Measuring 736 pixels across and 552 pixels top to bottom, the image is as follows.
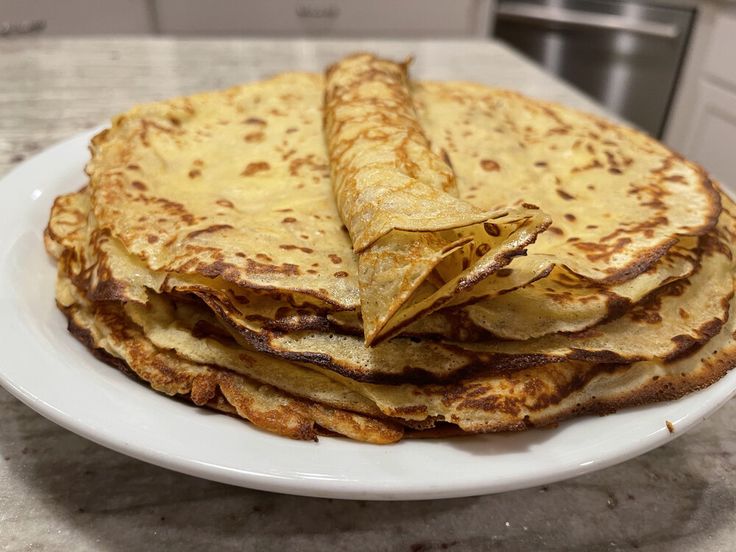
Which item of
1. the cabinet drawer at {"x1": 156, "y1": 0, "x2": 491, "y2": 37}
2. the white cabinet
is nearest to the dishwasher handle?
the white cabinet

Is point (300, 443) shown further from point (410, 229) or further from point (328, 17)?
point (328, 17)

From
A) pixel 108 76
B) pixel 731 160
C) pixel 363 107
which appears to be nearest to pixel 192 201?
pixel 363 107

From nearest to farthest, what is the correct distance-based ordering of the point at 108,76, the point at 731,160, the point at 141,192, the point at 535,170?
the point at 141,192
the point at 535,170
the point at 108,76
the point at 731,160

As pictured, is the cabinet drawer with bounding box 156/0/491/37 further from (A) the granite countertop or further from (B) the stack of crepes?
(A) the granite countertop

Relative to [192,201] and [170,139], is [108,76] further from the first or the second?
[192,201]

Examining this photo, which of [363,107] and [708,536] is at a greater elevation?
[363,107]

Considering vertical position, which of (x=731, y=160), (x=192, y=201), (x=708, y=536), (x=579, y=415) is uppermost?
(x=192, y=201)
